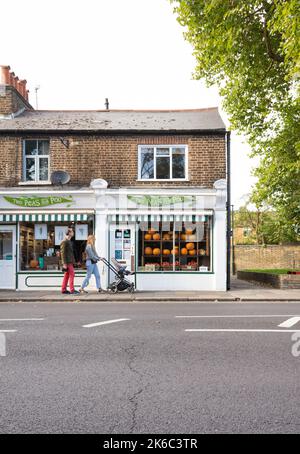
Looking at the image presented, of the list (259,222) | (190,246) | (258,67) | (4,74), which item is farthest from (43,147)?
(259,222)

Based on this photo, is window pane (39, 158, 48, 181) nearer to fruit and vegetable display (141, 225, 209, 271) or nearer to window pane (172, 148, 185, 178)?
fruit and vegetable display (141, 225, 209, 271)

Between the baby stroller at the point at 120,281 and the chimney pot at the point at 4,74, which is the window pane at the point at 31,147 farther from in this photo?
the baby stroller at the point at 120,281

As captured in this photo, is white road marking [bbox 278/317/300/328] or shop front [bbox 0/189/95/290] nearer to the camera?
white road marking [bbox 278/317/300/328]

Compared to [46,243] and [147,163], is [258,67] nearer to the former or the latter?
[147,163]

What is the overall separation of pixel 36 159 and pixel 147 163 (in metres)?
4.32

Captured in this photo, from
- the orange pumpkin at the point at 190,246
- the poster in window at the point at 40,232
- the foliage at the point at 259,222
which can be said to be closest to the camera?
the poster in window at the point at 40,232

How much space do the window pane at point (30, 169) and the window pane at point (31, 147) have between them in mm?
274

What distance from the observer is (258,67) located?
18375mm

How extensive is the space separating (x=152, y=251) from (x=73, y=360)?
43.3ft

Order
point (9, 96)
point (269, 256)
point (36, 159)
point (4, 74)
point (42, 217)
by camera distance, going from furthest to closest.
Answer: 1. point (269, 256)
2. point (4, 74)
3. point (9, 96)
4. point (36, 159)
5. point (42, 217)

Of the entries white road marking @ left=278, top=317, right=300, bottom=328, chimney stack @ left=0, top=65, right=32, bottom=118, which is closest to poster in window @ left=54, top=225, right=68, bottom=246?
chimney stack @ left=0, top=65, right=32, bottom=118

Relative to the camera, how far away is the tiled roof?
64.6ft

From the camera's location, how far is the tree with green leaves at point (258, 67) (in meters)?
15.3

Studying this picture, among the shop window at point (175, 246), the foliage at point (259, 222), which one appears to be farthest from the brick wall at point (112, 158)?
the foliage at point (259, 222)
